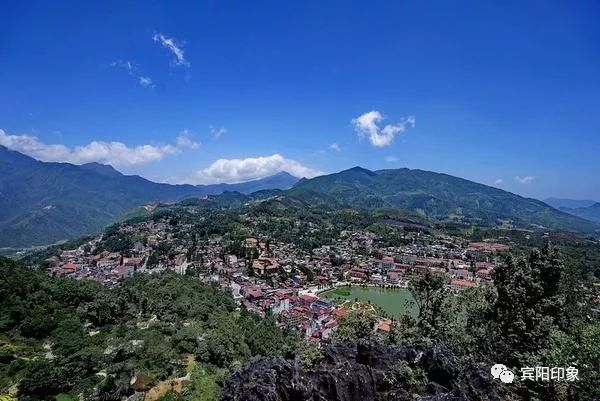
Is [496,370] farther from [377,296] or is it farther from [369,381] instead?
[377,296]

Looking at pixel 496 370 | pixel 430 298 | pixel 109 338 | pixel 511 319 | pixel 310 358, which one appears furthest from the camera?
pixel 109 338

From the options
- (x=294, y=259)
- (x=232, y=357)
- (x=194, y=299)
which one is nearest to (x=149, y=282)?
(x=194, y=299)

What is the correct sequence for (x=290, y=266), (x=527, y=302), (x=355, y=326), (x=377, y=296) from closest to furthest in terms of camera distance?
(x=527, y=302) → (x=355, y=326) → (x=377, y=296) → (x=290, y=266)

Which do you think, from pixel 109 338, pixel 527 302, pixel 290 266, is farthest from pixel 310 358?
pixel 290 266

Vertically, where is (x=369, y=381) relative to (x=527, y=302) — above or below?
below

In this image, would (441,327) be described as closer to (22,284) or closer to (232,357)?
(232,357)

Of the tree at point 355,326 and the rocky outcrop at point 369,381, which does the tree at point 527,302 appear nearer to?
the rocky outcrop at point 369,381
